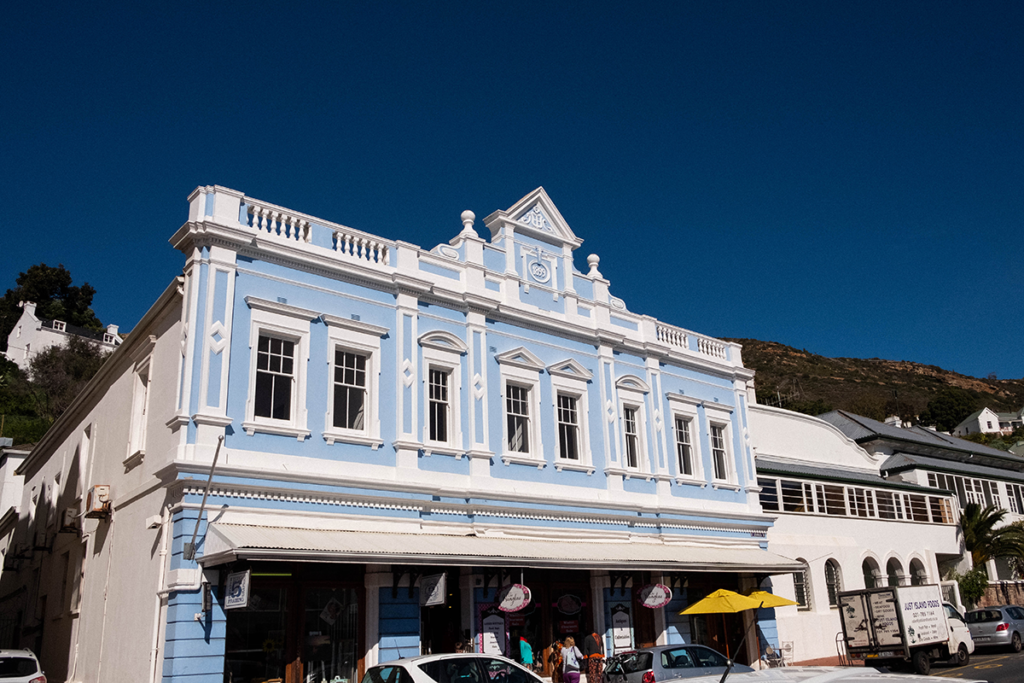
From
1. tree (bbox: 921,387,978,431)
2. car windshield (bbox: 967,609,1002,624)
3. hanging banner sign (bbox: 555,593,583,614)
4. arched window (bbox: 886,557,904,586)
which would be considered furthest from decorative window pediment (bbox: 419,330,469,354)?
tree (bbox: 921,387,978,431)

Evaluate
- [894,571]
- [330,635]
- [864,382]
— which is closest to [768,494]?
[894,571]

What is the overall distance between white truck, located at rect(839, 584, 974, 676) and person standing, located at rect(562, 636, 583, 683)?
8864 millimetres

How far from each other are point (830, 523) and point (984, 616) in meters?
5.14

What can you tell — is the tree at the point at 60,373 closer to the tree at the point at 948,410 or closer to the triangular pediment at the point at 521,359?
the triangular pediment at the point at 521,359

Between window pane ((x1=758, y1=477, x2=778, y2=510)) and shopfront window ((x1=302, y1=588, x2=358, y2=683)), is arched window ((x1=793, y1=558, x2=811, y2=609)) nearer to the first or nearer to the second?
window pane ((x1=758, y1=477, x2=778, y2=510))

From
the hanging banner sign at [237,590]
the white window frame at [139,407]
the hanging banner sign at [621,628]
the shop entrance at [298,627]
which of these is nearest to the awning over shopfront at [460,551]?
the hanging banner sign at [237,590]

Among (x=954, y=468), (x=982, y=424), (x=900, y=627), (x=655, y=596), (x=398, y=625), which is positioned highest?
(x=982, y=424)

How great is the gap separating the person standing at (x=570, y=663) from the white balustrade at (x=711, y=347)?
420 inches

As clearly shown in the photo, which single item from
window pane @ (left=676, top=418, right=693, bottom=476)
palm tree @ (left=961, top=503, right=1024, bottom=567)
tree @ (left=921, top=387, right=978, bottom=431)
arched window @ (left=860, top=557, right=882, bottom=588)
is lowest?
Answer: arched window @ (left=860, top=557, right=882, bottom=588)

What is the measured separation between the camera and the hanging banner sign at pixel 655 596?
19391mm

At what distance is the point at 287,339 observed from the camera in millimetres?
16219

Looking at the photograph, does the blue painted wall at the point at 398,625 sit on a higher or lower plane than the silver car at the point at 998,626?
higher

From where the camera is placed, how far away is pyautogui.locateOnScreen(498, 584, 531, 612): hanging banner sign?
54.2 feet

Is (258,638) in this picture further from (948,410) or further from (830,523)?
(948,410)
